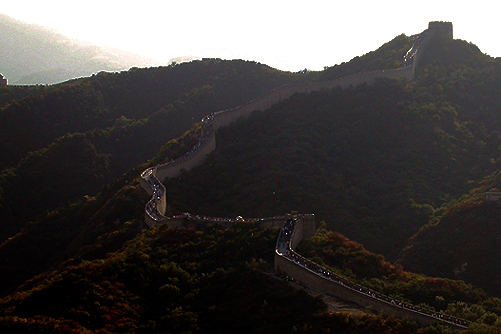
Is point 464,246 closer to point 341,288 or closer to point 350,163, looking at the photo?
point 341,288

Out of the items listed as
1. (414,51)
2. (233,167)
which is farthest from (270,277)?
(414,51)

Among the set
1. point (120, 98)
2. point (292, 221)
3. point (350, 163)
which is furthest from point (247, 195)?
point (120, 98)

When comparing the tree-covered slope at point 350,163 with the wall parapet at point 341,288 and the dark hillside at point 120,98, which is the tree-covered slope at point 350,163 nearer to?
the wall parapet at point 341,288

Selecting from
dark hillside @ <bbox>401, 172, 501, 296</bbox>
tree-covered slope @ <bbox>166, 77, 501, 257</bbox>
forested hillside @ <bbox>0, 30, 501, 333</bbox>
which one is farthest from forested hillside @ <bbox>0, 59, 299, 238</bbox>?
dark hillside @ <bbox>401, 172, 501, 296</bbox>

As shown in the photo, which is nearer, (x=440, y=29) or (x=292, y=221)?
(x=292, y=221)

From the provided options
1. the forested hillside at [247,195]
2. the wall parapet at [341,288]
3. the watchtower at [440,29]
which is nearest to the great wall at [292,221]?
the wall parapet at [341,288]
